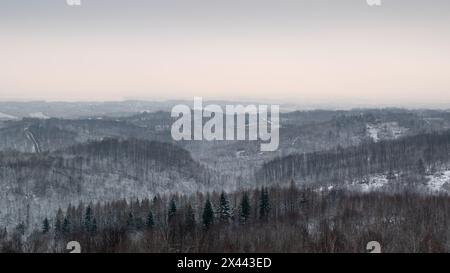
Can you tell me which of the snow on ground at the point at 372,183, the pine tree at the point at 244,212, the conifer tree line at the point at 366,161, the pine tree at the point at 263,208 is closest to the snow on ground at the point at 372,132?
the conifer tree line at the point at 366,161

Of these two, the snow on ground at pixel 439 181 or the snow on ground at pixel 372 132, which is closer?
the snow on ground at pixel 439 181

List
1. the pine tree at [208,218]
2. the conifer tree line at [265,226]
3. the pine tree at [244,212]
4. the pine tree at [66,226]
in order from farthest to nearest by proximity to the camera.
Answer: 1. the pine tree at [66,226]
2. the pine tree at [244,212]
3. the pine tree at [208,218]
4. the conifer tree line at [265,226]

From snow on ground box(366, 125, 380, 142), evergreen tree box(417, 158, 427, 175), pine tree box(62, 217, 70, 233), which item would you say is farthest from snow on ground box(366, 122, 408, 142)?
pine tree box(62, 217, 70, 233)

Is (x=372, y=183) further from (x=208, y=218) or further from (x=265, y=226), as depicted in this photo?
(x=208, y=218)

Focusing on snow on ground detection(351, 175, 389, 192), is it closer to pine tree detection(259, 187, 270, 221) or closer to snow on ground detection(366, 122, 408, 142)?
pine tree detection(259, 187, 270, 221)

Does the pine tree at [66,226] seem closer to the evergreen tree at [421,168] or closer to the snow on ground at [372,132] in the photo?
the evergreen tree at [421,168]
